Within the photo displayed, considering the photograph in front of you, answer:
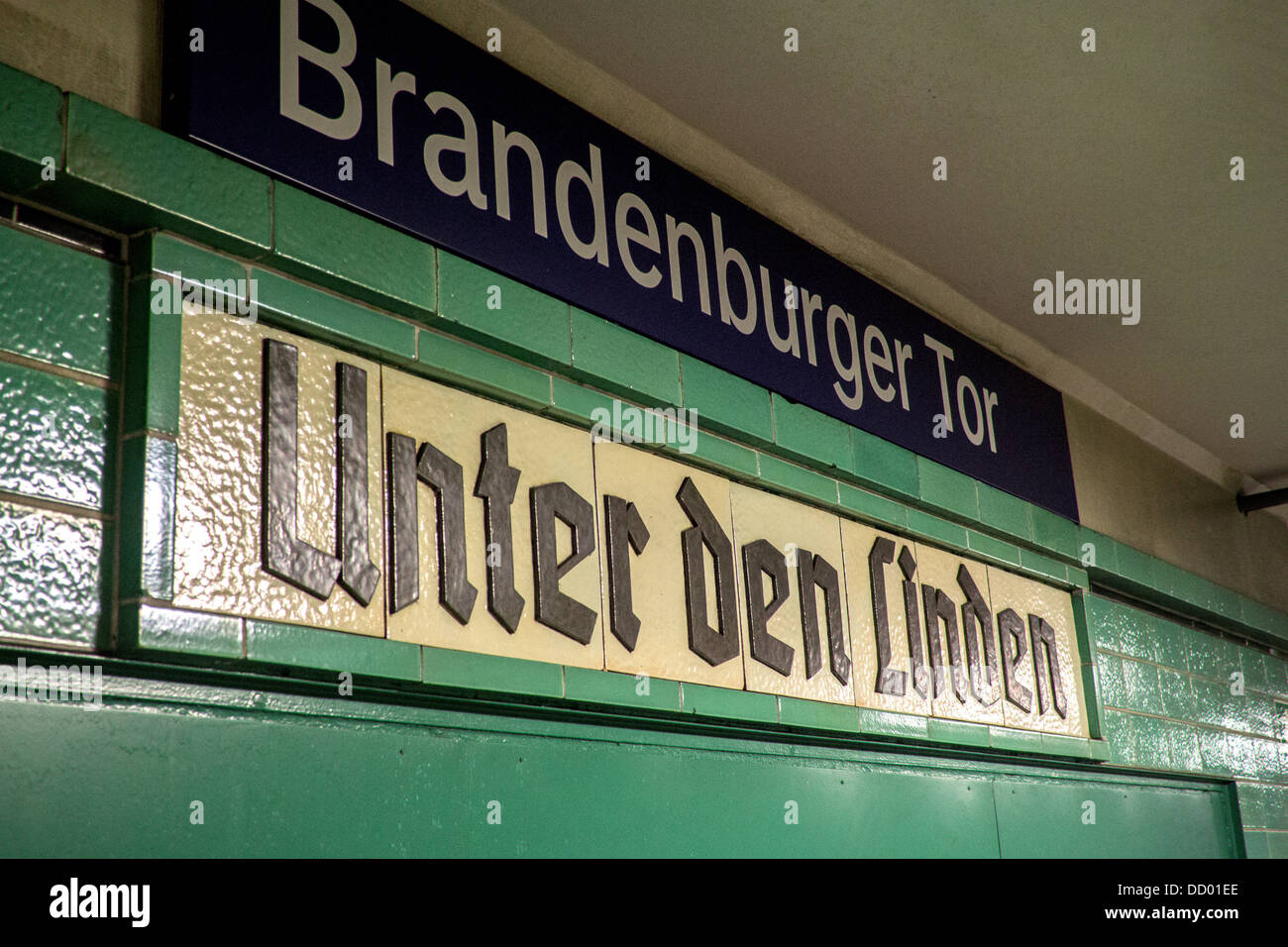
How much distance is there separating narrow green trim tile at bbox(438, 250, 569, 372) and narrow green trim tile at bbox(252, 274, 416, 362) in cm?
9

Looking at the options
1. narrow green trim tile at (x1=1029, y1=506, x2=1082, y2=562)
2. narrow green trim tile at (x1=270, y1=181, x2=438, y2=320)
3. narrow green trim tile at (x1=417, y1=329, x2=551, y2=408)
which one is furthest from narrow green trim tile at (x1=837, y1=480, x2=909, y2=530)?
narrow green trim tile at (x1=270, y1=181, x2=438, y2=320)

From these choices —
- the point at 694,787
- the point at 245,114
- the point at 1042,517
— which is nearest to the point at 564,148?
the point at 245,114

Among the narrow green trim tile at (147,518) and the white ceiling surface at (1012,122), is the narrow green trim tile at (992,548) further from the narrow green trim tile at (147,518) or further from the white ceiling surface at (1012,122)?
the narrow green trim tile at (147,518)

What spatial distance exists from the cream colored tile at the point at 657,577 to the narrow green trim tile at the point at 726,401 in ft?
0.46

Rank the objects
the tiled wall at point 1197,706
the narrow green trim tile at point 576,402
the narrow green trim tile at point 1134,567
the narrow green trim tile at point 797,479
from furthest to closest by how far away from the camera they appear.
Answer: the narrow green trim tile at point 1134,567 → the tiled wall at point 1197,706 → the narrow green trim tile at point 797,479 → the narrow green trim tile at point 576,402

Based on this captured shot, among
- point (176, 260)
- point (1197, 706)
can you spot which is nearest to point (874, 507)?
point (176, 260)

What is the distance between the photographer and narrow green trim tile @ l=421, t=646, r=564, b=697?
1781 mm

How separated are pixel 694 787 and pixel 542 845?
0.40m

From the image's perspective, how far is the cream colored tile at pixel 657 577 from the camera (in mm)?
2174

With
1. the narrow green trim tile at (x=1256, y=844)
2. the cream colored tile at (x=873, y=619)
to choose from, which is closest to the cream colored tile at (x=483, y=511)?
the cream colored tile at (x=873, y=619)

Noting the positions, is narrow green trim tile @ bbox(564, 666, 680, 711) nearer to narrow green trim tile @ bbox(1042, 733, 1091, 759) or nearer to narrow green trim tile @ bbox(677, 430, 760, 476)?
narrow green trim tile @ bbox(677, 430, 760, 476)
